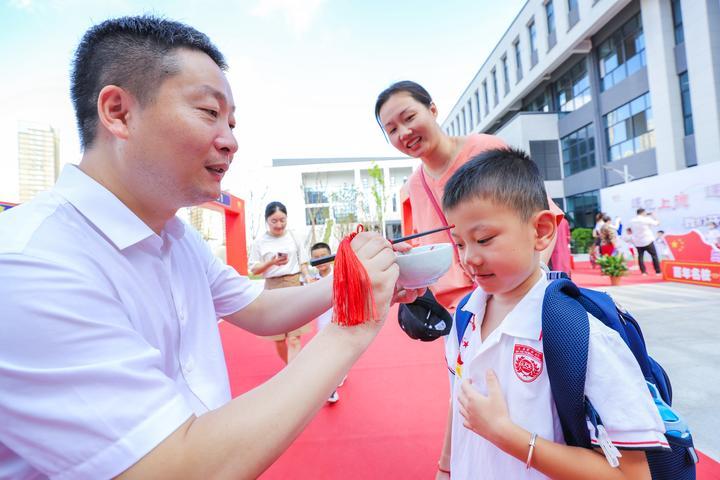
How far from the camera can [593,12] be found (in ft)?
44.7

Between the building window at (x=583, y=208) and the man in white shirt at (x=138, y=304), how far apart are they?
17097 mm

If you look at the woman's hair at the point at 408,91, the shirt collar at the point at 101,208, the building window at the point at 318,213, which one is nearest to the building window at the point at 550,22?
the building window at the point at 318,213

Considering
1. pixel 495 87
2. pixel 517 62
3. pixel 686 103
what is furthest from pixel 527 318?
pixel 495 87

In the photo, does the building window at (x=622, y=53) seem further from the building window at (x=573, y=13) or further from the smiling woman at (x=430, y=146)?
the smiling woman at (x=430, y=146)

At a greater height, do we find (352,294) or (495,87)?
(495,87)

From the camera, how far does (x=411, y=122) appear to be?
1676mm

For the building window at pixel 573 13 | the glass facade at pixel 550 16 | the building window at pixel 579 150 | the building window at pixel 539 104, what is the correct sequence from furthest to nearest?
the building window at pixel 539 104
the glass facade at pixel 550 16
the building window at pixel 579 150
the building window at pixel 573 13

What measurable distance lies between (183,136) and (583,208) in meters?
18.4

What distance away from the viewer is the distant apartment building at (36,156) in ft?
42.2

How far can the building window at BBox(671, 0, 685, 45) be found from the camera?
11.3 m

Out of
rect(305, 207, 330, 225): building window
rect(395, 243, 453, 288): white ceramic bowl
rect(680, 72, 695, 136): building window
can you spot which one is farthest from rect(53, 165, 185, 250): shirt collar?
rect(305, 207, 330, 225): building window

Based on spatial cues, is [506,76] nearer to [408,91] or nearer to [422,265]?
[408,91]

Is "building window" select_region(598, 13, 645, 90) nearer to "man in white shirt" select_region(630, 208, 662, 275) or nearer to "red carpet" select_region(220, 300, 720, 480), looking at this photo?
"man in white shirt" select_region(630, 208, 662, 275)

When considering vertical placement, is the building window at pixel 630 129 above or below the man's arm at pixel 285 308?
above
